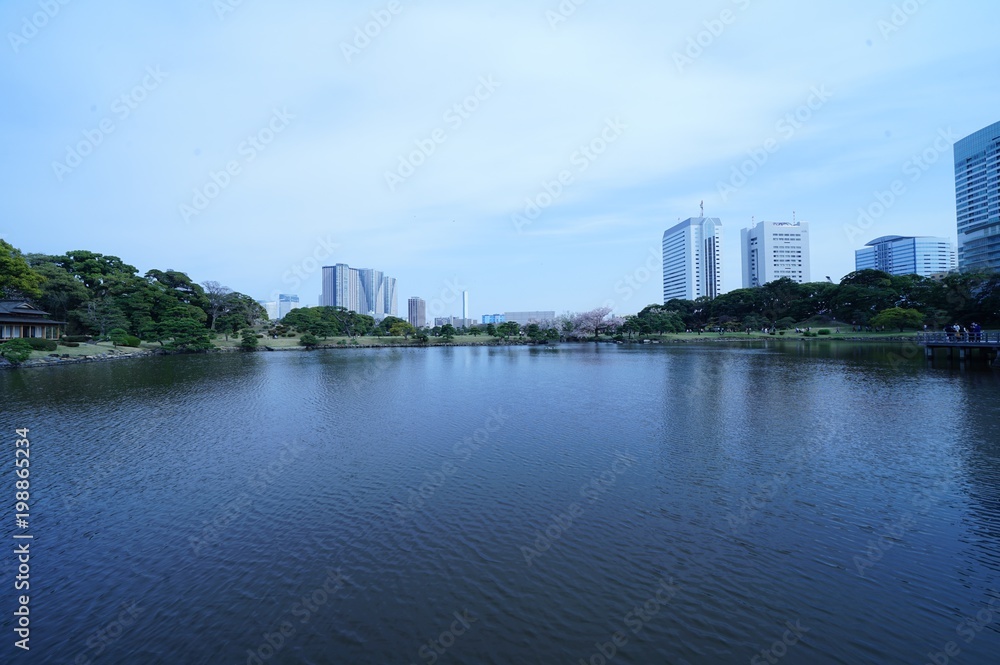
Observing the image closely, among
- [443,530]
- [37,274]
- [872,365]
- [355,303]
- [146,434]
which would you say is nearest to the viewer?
[443,530]

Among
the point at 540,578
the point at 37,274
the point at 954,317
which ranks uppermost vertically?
the point at 37,274

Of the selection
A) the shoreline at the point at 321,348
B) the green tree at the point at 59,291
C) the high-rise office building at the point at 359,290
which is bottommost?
the shoreline at the point at 321,348

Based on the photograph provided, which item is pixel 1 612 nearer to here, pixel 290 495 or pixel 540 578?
pixel 290 495

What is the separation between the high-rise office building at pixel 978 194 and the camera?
7081cm

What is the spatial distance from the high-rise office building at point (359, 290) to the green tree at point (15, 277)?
7323 cm

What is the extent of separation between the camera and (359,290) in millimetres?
137375

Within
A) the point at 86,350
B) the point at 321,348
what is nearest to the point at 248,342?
the point at 321,348

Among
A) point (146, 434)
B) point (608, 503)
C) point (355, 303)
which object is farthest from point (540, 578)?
point (355, 303)

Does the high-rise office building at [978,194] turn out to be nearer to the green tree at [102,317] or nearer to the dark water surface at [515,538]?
the dark water surface at [515,538]

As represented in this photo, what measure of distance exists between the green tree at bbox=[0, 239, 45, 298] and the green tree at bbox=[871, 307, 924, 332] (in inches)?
3193

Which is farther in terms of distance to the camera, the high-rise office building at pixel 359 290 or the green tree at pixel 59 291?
the high-rise office building at pixel 359 290

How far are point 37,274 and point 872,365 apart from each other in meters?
63.4

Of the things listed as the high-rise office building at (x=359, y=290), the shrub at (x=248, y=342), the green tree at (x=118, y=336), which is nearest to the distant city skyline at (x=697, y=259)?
the high-rise office building at (x=359, y=290)

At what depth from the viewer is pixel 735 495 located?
8.21m
